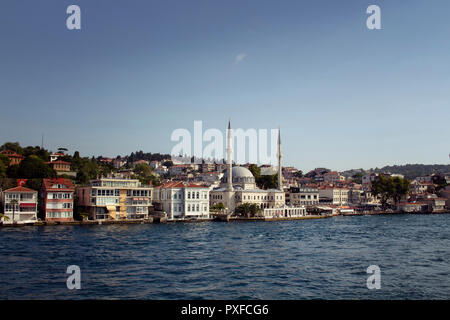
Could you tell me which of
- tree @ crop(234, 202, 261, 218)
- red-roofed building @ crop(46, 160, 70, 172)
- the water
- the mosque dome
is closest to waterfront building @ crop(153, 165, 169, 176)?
the mosque dome

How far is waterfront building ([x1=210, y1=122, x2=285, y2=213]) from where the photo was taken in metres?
67.9

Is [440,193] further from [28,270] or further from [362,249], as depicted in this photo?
[28,270]

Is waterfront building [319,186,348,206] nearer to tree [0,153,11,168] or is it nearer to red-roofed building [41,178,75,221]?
red-roofed building [41,178,75,221]

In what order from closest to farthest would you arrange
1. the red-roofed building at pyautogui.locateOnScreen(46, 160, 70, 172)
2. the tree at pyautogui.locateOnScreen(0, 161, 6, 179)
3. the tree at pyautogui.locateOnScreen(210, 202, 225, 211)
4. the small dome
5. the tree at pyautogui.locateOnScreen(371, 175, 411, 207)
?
Result: the tree at pyautogui.locateOnScreen(0, 161, 6, 179)
the tree at pyautogui.locateOnScreen(210, 202, 225, 211)
the red-roofed building at pyautogui.locateOnScreen(46, 160, 70, 172)
the small dome
the tree at pyautogui.locateOnScreen(371, 175, 411, 207)

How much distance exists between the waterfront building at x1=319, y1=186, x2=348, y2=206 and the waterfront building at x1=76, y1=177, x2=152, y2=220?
50626 mm

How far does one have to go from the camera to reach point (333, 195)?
9181 centimetres

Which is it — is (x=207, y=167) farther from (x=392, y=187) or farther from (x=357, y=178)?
(x=392, y=187)

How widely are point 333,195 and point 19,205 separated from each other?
67.6 meters

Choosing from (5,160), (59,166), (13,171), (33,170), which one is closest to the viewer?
(33,170)

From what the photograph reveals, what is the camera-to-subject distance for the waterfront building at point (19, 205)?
4225 cm

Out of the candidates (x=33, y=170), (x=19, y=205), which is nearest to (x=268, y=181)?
(x=33, y=170)
